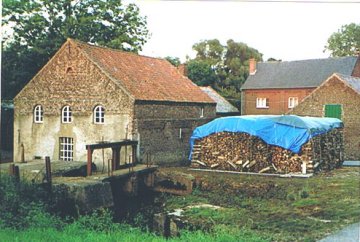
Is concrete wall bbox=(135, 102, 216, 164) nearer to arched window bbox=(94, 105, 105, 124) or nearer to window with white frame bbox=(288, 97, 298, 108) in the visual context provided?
arched window bbox=(94, 105, 105, 124)

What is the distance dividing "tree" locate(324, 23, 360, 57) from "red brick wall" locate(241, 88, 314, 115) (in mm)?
440

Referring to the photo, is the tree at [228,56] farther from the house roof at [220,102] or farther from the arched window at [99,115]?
the arched window at [99,115]

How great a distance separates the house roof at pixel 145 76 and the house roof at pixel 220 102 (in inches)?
2.4

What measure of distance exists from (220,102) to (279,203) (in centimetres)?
109

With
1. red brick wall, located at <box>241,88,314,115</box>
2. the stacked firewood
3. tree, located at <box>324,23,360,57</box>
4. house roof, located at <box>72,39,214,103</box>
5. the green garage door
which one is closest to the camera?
house roof, located at <box>72,39,214,103</box>

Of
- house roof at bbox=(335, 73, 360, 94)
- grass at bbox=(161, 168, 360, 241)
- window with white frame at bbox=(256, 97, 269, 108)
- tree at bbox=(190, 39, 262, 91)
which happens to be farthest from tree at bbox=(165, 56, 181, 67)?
house roof at bbox=(335, 73, 360, 94)

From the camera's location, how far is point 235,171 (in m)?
5.12

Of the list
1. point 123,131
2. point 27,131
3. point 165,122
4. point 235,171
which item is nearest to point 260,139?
point 235,171

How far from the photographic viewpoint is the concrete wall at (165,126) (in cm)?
431

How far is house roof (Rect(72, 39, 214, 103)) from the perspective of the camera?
4059 millimetres

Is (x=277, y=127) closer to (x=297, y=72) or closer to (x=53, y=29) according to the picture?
(x=297, y=72)

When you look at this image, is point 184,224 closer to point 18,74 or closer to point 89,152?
point 89,152

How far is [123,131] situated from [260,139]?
1732 mm

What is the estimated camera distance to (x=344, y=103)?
15.1 feet
